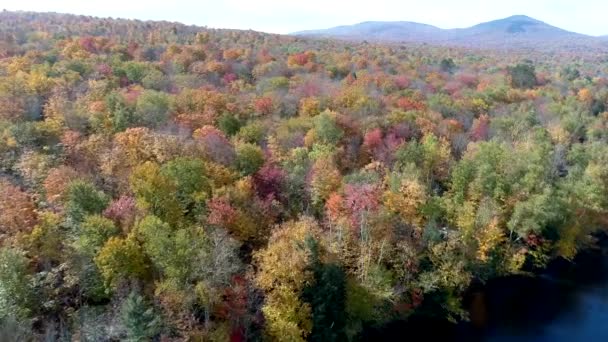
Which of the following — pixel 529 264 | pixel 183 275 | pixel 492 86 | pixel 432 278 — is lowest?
pixel 529 264

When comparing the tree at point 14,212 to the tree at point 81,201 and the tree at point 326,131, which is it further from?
the tree at point 326,131

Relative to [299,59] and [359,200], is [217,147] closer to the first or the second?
[359,200]

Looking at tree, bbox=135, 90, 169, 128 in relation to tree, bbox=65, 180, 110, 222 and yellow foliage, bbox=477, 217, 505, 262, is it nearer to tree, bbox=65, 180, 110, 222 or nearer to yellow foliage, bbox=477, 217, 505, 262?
tree, bbox=65, 180, 110, 222

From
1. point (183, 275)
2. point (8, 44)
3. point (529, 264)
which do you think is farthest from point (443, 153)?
point (8, 44)

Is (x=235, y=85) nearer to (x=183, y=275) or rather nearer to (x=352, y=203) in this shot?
(x=352, y=203)

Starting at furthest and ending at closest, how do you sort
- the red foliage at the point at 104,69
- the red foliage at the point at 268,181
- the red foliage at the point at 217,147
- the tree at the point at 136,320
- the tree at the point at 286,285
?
the red foliage at the point at 104,69 → the red foliage at the point at 217,147 → the red foliage at the point at 268,181 → the tree at the point at 286,285 → the tree at the point at 136,320

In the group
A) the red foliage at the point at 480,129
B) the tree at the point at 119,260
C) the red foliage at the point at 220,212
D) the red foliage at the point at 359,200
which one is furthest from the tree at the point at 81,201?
the red foliage at the point at 480,129

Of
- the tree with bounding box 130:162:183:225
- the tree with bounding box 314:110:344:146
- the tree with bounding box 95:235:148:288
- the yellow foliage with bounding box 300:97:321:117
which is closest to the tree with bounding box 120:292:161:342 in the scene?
the tree with bounding box 95:235:148:288
